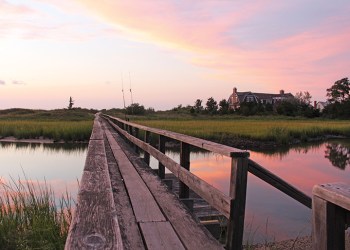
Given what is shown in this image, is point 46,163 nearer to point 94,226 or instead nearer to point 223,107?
point 94,226

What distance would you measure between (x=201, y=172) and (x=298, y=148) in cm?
1187

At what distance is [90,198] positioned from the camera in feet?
8.87

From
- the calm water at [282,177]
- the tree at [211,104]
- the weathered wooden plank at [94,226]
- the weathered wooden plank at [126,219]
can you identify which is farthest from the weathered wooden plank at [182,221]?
the tree at [211,104]

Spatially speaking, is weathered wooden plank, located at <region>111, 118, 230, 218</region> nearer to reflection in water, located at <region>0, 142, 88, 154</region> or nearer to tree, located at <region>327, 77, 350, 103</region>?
reflection in water, located at <region>0, 142, 88, 154</region>

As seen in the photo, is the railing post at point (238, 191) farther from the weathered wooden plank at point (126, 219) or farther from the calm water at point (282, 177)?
the calm water at point (282, 177)

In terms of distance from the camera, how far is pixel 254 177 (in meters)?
12.9

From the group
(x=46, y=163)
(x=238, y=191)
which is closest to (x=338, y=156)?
(x=46, y=163)

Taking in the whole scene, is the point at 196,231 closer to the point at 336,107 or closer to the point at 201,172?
the point at 201,172

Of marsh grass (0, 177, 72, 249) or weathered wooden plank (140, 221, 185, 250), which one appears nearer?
weathered wooden plank (140, 221, 185, 250)

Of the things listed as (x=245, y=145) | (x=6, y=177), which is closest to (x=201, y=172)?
(x=6, y=177)

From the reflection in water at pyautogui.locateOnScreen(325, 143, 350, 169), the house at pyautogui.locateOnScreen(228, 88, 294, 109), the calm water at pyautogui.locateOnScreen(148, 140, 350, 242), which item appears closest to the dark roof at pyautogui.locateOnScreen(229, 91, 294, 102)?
the house at pyautogui.locateOnScreen(228, 88, 294, 109)

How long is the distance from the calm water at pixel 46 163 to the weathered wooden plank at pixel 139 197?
3.93m

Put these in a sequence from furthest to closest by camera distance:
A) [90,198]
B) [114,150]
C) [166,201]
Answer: [114,150], [166,201], [90,198]

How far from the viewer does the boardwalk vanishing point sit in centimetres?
170
